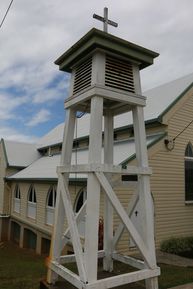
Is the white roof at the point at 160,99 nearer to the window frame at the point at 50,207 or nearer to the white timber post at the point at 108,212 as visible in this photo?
the window frame at the point at 50,207

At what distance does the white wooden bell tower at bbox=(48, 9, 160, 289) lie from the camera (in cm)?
597

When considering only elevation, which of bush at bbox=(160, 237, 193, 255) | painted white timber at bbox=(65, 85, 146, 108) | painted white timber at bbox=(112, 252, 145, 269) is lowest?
bush at bbox=(160, 237, 193, 255)

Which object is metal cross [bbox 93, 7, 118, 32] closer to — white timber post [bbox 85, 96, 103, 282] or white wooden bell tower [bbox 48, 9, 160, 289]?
white wooden bell tower [bbox 48, 9, 160, 289]

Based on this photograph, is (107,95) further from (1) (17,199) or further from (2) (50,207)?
(1) (17,199)

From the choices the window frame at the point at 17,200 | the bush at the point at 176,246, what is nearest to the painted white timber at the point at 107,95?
the bush at the point at 176,246

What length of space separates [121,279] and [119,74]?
4.16 metres

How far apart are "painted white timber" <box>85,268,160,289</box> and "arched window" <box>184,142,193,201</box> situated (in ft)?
30.5

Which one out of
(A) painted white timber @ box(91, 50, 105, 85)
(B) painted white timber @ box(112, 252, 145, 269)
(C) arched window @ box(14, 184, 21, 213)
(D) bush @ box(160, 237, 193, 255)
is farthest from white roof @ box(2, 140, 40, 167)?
(A) painted white timber @ box(91, 50, 105, 85)

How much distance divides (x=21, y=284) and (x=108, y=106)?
4.87 m

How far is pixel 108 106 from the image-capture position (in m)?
7.95

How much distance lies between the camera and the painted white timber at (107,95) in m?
6.39

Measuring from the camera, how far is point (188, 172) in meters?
15.4

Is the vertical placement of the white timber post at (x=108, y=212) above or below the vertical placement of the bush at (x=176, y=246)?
above

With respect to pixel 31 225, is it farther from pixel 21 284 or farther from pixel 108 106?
pixel 108 106
